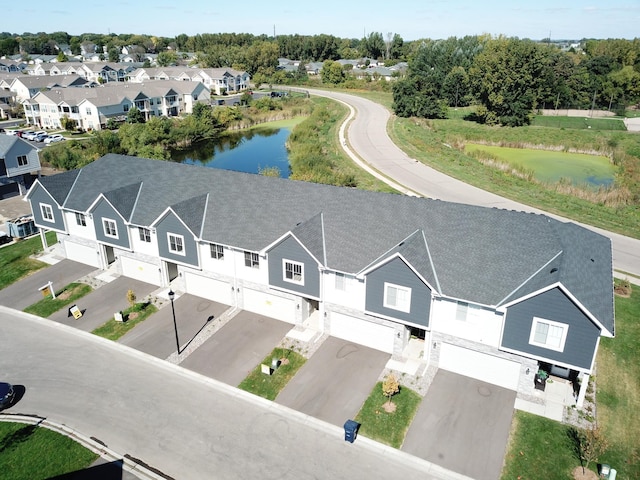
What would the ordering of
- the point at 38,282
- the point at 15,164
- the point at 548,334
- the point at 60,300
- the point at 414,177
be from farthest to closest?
1. the point at 414,177
2. the point at 15,164
3. the point at 38,282
4. the point at 60,300
5. the point at 548,334

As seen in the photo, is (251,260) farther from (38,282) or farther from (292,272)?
(38,282)

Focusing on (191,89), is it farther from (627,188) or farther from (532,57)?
(627,188)

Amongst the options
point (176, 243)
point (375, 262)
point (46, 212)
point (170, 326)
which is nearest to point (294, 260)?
point (375, 262)

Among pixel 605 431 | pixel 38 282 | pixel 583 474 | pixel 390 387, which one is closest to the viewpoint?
pixel 583 474

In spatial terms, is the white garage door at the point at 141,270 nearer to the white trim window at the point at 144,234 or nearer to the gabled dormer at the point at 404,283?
the white trim window at the point at 144,234

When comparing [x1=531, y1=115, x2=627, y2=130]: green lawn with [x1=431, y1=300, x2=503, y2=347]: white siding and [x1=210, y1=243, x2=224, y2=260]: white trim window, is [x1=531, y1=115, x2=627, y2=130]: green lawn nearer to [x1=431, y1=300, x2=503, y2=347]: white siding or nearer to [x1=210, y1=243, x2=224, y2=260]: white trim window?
[x1=431, y1=300, x2=503, y2=347]: white siding

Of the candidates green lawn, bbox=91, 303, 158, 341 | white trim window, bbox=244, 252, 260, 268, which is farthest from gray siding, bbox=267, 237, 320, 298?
green lawn, bbox=91, 303, 158, 341

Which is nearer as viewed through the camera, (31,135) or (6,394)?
(6,394)

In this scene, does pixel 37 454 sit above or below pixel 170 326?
below

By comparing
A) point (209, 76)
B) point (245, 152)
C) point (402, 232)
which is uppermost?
point (209, 76)
